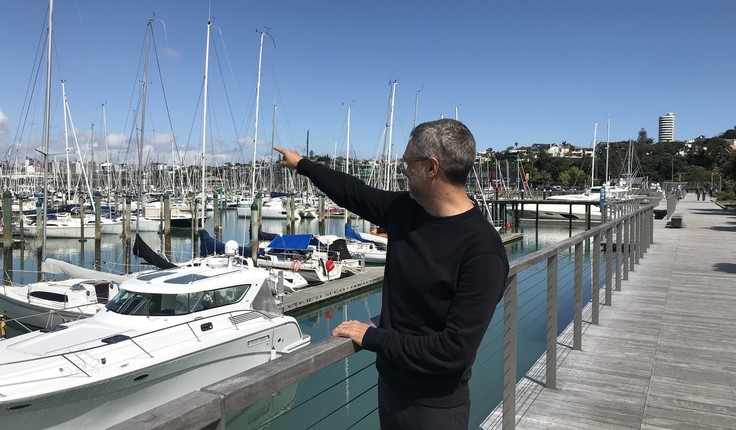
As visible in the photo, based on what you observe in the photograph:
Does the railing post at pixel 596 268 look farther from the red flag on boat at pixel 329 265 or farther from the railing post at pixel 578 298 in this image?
the red flag on boat at pixel 329 265

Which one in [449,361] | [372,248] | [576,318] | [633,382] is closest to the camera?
[449,361]

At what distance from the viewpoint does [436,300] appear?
1888mm

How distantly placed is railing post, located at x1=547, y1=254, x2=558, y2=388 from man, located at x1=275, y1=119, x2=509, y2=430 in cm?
258

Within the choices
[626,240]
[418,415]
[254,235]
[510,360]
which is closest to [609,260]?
[626,240]

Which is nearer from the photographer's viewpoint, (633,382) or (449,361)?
(449,361)

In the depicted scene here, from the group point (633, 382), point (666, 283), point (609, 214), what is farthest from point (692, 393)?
point (609, 214)

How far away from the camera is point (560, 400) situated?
171 inches

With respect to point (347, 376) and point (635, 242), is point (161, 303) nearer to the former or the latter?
point (347, 376)

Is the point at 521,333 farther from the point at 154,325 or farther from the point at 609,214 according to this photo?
the point at 154,325

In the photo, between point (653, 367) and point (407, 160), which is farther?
point (653, 367)

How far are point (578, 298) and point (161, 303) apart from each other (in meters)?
8.20

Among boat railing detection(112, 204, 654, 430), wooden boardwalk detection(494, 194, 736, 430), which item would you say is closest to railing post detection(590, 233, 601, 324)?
boat railing detection(112, 204, 654, 430)

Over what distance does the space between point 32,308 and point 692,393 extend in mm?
15343

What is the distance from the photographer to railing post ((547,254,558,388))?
174 inches
